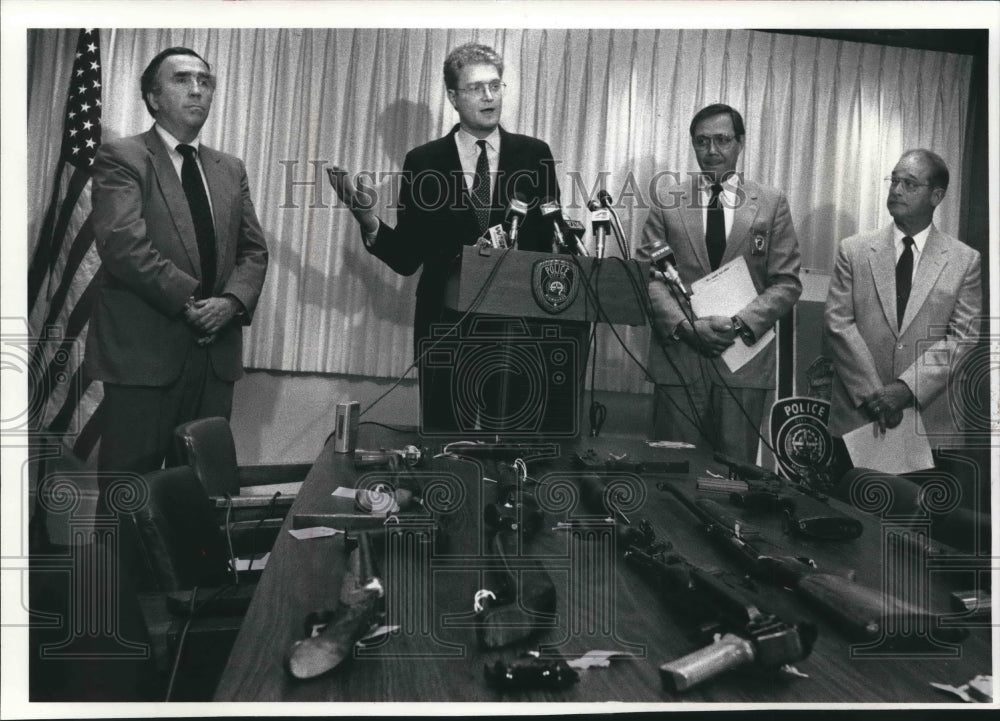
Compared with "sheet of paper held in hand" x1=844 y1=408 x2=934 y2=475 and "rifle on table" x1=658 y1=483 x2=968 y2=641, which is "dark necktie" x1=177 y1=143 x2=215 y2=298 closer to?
"rifle on table" x1=658 y1=483 x2=968 y2=641

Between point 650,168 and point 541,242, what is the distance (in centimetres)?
88

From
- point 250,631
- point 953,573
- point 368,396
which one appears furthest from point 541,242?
point 250,631

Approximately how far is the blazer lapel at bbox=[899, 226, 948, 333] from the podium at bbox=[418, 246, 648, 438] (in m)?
1.45

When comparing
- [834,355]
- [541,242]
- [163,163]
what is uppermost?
[163,163]

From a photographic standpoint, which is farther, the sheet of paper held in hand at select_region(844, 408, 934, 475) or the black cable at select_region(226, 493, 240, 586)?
the sheet of paper held in hand at select_region(844, 408, 934, 475)

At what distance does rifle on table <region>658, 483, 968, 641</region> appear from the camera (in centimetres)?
123

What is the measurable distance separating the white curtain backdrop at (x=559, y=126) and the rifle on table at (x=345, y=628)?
8.08ft

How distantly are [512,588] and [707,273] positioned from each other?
2.56m

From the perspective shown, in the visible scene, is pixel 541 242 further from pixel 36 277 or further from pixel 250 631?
pixel 250 631

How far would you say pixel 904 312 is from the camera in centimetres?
345

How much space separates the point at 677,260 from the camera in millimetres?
3607

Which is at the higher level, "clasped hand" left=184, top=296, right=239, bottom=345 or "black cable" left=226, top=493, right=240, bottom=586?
"clasped hand" left=184, top=296, right=239, bottom=345

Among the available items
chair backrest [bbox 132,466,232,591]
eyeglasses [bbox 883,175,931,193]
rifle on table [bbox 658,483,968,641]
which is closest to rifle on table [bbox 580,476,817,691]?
rifle on table [bbox 658,483,968,641]

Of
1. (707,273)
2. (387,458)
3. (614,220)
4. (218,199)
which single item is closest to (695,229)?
(707,273)
